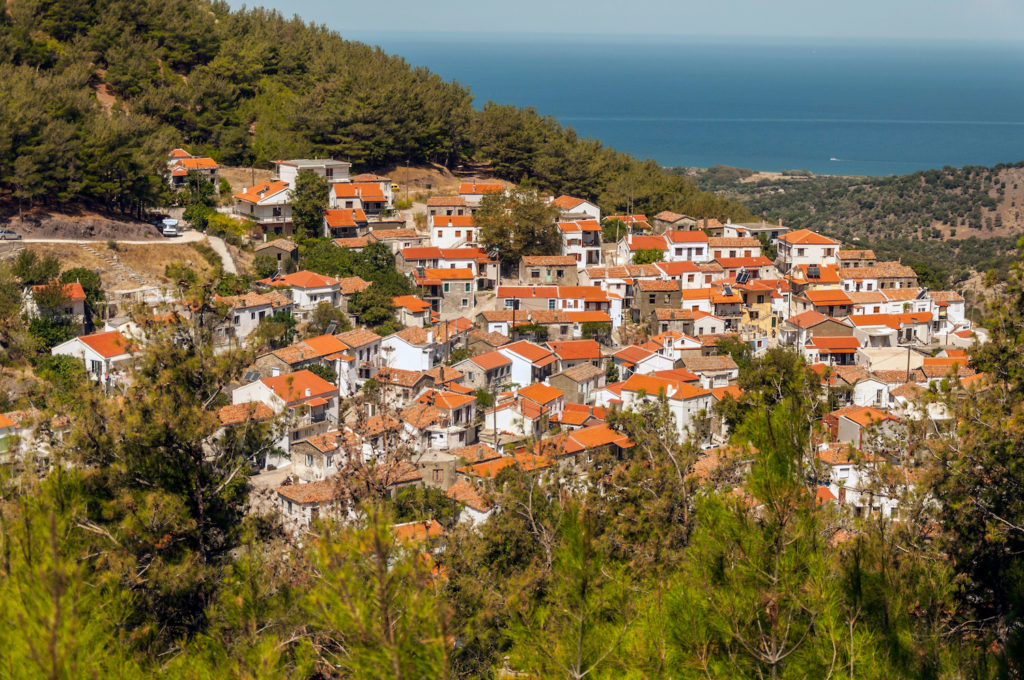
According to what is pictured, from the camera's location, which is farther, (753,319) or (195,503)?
(753,319)

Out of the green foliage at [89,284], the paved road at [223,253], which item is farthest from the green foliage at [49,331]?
the paved road at [223,253]

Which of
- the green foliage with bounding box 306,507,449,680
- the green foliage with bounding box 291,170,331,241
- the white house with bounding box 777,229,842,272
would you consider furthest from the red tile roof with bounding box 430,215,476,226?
the green foliage with bounding box 306,507,449,680

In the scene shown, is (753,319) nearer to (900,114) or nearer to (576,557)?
(576,557)

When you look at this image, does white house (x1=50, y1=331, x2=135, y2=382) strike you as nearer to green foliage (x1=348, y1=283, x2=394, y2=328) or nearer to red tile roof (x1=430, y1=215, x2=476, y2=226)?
green foliage (x1=348, y1=283, x2=394, y2=328)

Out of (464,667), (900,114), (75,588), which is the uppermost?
(900,114)

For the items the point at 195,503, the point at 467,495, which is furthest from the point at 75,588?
the point at 467,495

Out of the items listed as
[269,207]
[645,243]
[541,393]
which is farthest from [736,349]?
[269,207]
